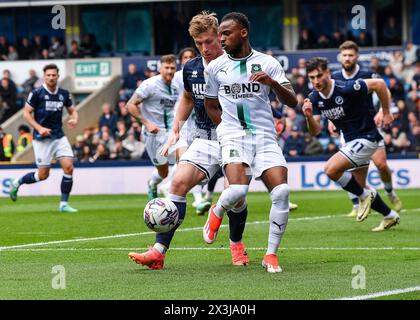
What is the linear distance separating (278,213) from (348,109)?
521 cm

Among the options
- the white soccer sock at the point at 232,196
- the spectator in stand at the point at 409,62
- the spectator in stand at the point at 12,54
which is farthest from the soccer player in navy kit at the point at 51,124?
→ the spectator in stand at the point at 12,54

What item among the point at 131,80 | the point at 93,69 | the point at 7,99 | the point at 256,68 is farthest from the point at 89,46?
the point at 256,68

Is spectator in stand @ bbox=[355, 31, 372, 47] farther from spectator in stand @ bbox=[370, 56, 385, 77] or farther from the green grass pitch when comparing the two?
the green grass pitch

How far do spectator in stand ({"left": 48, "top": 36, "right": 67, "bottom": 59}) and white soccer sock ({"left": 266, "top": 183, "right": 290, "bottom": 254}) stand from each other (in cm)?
2743

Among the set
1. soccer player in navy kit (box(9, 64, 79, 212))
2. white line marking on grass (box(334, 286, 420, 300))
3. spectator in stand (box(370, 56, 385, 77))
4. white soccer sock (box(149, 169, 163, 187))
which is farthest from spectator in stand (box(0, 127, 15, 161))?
white line marking on grass (box(334, 286, 420, 300))

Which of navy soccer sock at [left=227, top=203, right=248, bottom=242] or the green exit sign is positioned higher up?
the green exit sign

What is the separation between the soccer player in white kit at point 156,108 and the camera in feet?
61.9

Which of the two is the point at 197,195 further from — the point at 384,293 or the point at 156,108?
the point at 384,293

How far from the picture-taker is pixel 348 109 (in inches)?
608

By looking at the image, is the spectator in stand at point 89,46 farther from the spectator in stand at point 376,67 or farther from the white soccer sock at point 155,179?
the white soccer sock at point 155,179

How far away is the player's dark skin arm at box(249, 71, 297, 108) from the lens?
32.7ft

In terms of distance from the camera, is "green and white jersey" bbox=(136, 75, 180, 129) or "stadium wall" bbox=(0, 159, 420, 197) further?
"stadium wall" bbox=(0, 159, 420, 197)
